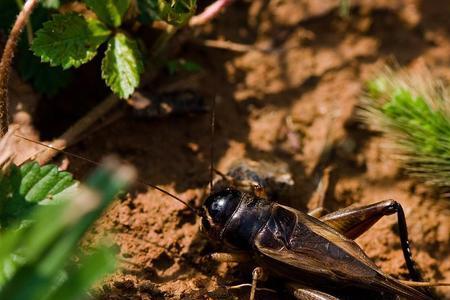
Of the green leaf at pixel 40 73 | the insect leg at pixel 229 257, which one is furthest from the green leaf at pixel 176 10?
the insect leg at pixel 229 257

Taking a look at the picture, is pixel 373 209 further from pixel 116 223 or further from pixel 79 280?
pixel 79 280

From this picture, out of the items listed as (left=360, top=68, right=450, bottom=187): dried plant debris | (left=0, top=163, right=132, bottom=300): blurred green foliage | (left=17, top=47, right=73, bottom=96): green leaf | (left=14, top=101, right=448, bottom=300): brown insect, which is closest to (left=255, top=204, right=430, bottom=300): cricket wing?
(left=14, top=101, right=448, bottom=300): brown insect

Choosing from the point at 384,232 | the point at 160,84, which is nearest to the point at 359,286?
the point at 384,232

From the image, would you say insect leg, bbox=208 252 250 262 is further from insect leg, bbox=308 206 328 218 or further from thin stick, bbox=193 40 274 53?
thin stick, bbox=193 40 274 53

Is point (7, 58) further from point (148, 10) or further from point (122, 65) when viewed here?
point (148, 10)

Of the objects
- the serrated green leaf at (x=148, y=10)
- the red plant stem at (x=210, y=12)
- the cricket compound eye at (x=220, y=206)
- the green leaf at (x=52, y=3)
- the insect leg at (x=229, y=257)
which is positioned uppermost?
the green leaf at (x=52, y=3)

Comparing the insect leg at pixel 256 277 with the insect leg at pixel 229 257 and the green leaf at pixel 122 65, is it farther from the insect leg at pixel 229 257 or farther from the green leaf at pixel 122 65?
the green leaf at pixel 122 65
